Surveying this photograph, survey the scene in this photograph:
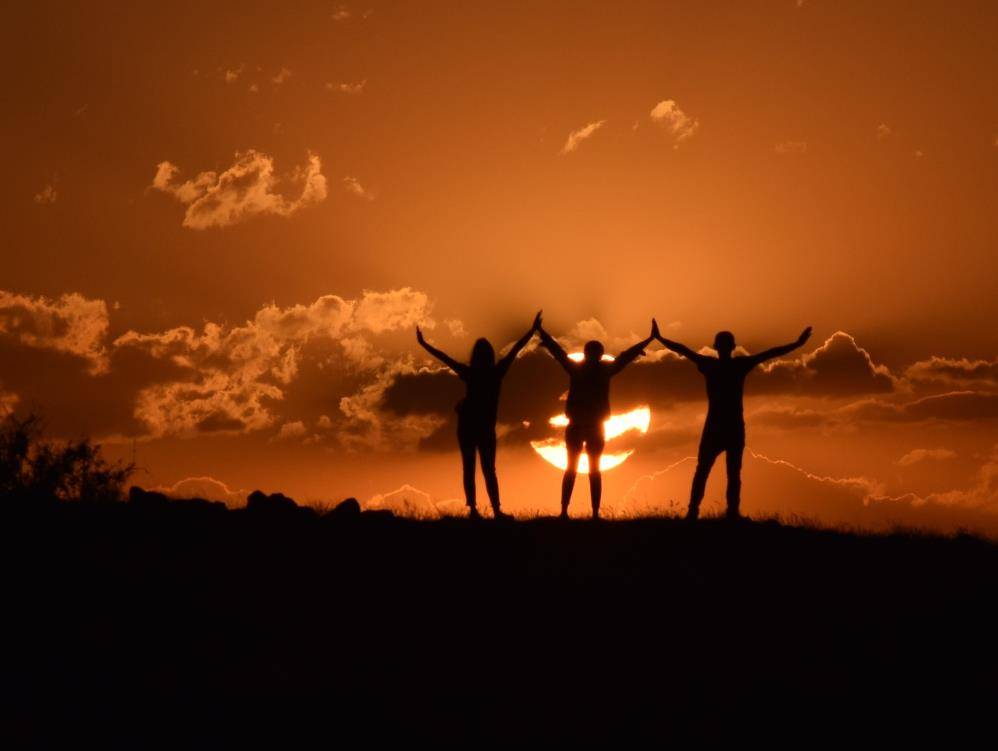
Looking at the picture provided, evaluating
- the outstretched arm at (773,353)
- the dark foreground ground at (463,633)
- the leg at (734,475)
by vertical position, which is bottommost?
the dark foreground ground at (463,633)

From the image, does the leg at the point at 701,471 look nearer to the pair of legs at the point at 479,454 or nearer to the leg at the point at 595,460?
the leg at the point at 595,460

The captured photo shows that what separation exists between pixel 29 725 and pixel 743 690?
22.6 feet

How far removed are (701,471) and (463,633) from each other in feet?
21.9

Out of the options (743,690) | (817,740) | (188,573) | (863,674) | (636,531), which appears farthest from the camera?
(636,531)

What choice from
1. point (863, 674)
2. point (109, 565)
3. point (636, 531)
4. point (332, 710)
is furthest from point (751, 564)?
point (109, 565)

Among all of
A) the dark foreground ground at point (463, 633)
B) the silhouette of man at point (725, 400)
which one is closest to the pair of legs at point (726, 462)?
the silhouette of man at point (725, 400)

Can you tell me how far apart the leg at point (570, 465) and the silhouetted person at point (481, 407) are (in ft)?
3.76

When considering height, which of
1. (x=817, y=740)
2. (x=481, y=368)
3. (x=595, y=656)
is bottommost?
(x=817, y=740)

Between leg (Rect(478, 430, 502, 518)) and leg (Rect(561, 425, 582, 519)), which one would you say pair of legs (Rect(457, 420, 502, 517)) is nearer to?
leg (Rect(478, 430, 502, 518))

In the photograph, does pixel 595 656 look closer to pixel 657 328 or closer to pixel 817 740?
pixel 817 740

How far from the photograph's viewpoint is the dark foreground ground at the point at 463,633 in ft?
30.0

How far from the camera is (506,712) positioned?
9.02 meters

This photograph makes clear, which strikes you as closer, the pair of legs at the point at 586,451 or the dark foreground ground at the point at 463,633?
the dark foreground ground at the point at 463,633

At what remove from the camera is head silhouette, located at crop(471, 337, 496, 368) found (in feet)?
53.2
